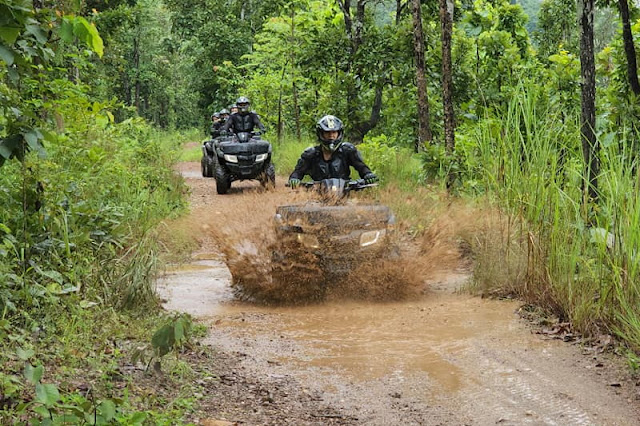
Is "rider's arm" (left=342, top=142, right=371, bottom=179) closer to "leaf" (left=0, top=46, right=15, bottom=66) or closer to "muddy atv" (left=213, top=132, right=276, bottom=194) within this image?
"leaf" (left=0, top=46, right=15, bottom=66)

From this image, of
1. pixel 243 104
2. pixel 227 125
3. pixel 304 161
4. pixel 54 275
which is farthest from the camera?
pixel 243 104

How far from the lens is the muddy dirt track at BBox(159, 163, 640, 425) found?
507 cm

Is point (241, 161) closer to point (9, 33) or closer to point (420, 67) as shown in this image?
point (420, 67)

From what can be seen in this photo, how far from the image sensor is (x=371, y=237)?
8422mm

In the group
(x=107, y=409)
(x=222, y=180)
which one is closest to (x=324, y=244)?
(x=107, y=409)

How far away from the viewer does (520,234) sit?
8008mm

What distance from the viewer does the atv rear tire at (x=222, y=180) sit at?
61.0 ft

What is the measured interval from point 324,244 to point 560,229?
2408 mm

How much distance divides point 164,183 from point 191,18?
28.6 m

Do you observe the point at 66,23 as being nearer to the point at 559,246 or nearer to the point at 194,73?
the point at 559,246

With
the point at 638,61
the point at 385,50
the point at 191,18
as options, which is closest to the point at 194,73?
the point at 191,18

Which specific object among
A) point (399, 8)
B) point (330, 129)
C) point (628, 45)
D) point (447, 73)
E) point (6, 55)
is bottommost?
point (330, 129)

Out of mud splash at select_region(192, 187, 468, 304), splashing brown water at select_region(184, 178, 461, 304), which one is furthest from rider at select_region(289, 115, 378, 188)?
mud splash at select_region(192, 187, 468, 304)

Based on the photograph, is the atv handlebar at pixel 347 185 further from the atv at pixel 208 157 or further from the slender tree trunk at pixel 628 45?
the atv at pixel 208 157
